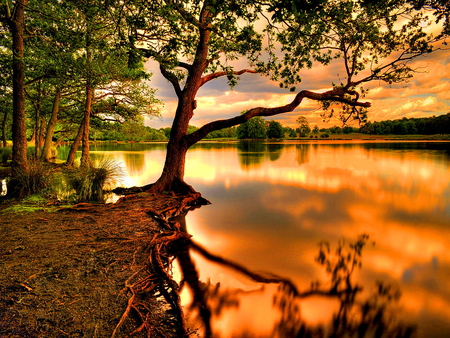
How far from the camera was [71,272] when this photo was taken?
12.7 ft

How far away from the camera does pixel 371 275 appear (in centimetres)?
503

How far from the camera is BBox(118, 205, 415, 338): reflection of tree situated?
3342 mm

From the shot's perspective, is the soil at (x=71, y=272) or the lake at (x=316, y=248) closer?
the soil at (x=71, y=272)

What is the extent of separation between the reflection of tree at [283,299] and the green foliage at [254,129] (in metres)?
116

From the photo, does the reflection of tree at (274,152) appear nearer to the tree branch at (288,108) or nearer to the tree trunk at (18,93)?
the tree branch at (288,108)

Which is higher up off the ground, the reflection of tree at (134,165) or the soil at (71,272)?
the reflection of tree at (134,165)

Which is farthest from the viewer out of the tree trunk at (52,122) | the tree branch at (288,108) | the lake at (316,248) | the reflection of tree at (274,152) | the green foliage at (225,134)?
the green foliage at (225,134)

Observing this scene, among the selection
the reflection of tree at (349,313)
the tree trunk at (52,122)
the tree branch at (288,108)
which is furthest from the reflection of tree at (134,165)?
the reflection of tree at (349,313)

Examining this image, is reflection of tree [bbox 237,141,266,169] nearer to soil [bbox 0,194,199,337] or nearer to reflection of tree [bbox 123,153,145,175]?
reflection of tree [bbox 123,153,145,175]

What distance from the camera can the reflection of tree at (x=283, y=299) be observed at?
11.0 ft

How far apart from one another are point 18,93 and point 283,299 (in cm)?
1067

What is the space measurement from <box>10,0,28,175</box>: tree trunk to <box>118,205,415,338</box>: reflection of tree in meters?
6.72

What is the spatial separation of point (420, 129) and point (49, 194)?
14998 cm

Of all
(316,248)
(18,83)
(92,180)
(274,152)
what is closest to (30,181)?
(92,180)
